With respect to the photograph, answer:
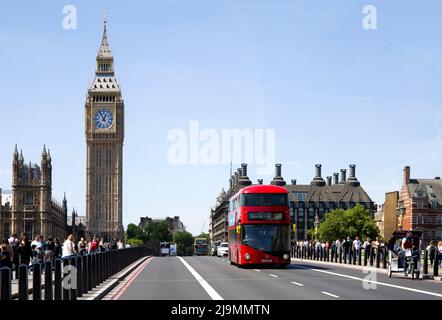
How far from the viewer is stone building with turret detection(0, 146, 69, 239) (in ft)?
573

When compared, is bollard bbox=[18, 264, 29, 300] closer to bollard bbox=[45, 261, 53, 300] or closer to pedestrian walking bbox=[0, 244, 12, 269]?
bollard bbox=[45, 261, 53, 300]

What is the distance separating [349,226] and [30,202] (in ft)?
204

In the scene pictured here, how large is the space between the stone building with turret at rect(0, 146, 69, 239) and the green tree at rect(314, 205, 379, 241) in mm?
52809

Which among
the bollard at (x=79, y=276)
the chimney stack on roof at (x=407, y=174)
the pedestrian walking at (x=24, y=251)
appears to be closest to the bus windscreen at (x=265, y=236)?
the pedestrian walking at (x=24, y=251)

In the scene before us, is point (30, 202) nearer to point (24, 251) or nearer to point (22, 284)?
point (24, 251)

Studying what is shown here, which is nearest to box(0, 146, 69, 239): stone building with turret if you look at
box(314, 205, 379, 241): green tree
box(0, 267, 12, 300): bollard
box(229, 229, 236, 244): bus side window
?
box(314, 205, 379, 241): green tree

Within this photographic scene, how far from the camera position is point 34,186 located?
178 meters

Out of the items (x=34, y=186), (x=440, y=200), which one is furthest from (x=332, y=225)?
(x=34, y=186)

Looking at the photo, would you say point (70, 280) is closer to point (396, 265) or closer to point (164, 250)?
point (396, 265)

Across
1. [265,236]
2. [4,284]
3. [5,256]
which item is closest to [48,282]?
[4,284]

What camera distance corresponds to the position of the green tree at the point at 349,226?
16375cm
